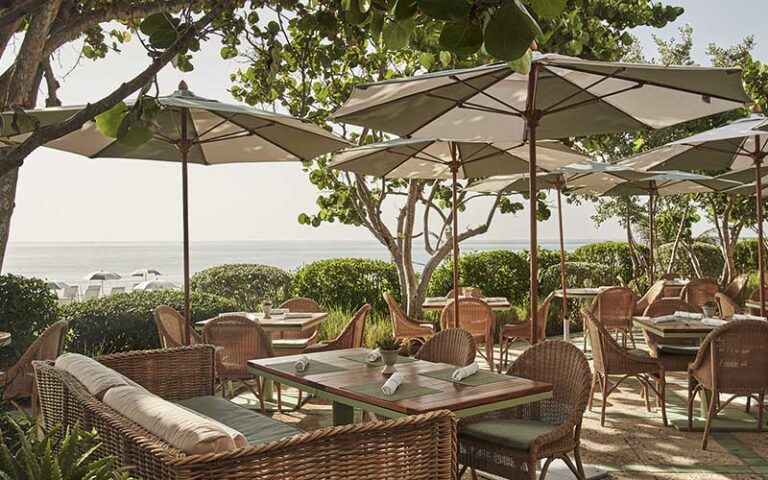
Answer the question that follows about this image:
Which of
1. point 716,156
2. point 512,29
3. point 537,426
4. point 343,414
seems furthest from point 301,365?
point 716,156

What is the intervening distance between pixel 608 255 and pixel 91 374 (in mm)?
13229

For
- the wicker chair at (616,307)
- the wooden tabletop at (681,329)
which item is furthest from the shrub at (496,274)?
the wooden tabletop at (681,329)

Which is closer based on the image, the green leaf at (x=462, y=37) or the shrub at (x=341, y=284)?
the green leaf at (x=462, y=37)

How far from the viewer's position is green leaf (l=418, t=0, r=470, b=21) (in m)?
0.89

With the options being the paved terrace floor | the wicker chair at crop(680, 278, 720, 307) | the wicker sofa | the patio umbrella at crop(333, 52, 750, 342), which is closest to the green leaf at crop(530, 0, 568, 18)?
the wicker sofa

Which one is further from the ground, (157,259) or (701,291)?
(157,259)

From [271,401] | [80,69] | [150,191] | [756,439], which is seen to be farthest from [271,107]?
[150,191]

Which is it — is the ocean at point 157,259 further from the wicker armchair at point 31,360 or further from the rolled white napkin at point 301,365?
the rolled white napkin at point 301,365

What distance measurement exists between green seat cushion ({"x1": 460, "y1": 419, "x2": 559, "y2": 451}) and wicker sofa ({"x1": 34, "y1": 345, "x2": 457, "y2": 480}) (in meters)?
1.04

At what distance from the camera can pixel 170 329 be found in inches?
244

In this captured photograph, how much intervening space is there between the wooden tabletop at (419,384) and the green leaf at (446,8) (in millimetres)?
2359

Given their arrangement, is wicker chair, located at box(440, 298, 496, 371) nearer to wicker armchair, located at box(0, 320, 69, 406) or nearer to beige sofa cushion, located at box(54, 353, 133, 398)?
wicker armchair, located at box(0, 320, 69, 406)

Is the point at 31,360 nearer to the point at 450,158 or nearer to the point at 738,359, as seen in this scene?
the point at 450,158

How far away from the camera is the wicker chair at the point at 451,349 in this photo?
4.46 m
